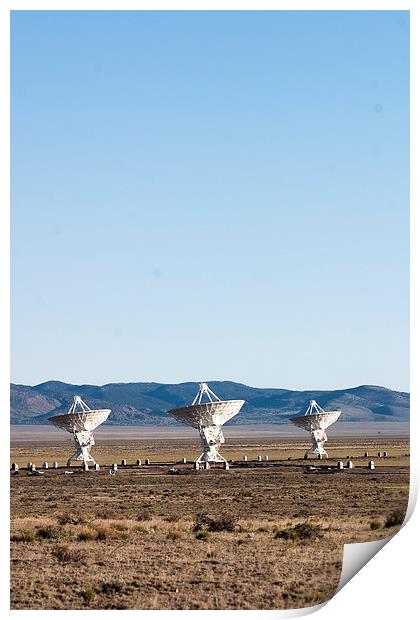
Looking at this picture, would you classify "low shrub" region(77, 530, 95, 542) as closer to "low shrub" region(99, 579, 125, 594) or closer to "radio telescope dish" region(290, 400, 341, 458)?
"low shrub" region(99, 579, 125, 594)

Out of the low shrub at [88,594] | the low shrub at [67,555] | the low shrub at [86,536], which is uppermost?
the low shrub at [88,594]

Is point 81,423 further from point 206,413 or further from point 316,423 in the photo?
point 316,423

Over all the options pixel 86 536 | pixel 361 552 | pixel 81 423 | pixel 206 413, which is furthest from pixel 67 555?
pixel 81 423

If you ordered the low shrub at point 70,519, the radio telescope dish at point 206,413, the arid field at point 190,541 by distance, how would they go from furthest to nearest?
the radio telescope dish at point 206,413 → the low shrub at point 70,519 → the arid field at point 190,541

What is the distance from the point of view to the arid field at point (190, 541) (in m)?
13.5

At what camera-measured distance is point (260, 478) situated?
44.8 m

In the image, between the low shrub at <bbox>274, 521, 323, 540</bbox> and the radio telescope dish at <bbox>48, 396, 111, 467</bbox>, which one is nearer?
the low shrub at <bbox>274, 521, 323, 540</bbox>

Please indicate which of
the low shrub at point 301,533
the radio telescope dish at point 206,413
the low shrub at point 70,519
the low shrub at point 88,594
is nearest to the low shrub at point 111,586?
the low shrub at point 88,594

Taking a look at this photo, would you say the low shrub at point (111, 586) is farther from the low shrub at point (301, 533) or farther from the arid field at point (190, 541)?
the low shrub at point (301, 533)

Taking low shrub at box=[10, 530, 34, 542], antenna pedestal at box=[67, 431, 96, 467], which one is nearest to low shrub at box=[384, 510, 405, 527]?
low shrub at box=[10, 530, 34, 542]

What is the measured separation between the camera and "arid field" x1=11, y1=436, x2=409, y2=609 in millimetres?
13523

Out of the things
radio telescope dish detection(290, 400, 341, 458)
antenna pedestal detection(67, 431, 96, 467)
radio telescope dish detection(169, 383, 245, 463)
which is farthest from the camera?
radio telescope dish detection(290, 400, 341, 458)
